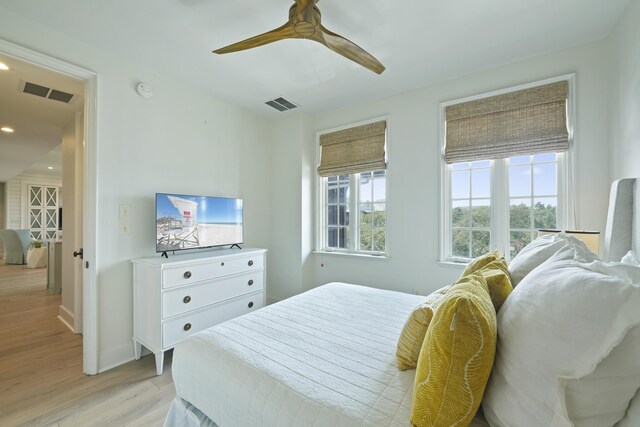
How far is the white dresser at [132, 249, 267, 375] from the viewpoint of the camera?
7.38 ft

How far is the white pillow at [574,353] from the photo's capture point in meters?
0.61

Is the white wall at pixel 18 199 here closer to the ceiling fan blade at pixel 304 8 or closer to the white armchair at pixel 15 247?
the white armchair at pixel 15 247

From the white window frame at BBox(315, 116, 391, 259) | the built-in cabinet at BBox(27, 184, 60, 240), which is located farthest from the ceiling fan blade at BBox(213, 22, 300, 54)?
the built-in cabinet at BBox(27, 184, 60, 240)

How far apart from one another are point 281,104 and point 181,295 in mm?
2427

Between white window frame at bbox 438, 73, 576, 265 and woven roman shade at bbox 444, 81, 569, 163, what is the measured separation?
40mm

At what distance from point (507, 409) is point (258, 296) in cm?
270

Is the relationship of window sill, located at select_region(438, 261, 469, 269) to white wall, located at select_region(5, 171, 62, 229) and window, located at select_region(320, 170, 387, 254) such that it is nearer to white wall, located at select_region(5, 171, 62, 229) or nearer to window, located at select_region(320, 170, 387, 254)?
window, located at select_region(320, 170, 387, 254)

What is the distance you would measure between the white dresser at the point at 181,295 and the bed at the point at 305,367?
1.01 m

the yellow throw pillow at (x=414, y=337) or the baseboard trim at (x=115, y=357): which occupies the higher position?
the yellow throw pillow at (x=414, y=337)

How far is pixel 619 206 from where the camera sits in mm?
1560

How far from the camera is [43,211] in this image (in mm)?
8445

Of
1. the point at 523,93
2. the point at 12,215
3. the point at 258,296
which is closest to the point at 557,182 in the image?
the point at 523,93

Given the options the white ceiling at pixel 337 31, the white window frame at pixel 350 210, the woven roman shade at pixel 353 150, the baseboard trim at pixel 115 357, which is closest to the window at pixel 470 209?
the white window frame at pixel 350 210

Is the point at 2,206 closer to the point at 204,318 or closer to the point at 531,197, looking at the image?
the point at 204,318
